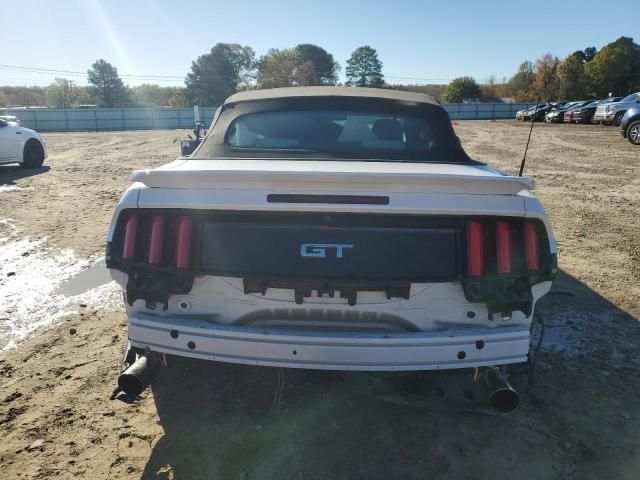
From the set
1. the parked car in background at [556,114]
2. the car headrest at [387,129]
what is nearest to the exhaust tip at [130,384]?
the car headrest at [387,129]

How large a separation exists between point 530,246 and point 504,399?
0.73 metres

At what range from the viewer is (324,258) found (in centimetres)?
224

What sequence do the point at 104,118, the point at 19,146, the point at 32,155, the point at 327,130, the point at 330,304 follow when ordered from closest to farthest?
the point at 330,304
the point at 327,130
the point at 19,146
the point at 32,155
the point at 104,118

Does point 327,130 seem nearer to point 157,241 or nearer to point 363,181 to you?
point 363,181

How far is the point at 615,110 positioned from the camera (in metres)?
22.1

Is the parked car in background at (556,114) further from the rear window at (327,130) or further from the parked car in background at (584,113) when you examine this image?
A: the rear window at (327,130)

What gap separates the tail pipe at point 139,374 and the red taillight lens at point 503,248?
176 cm

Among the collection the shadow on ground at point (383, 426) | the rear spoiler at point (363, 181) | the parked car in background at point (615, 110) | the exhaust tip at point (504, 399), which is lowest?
the shadow on ground at point (383, 426)

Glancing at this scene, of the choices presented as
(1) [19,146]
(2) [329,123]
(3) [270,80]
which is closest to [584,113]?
(1) [19,146]

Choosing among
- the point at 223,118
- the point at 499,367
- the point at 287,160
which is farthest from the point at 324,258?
the point at 223,118

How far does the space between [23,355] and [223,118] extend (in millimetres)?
2190

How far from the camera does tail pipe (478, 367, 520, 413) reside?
7.22 ft

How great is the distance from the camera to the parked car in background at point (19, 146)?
440 inches

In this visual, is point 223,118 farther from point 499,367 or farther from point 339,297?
Result: point 499,367
